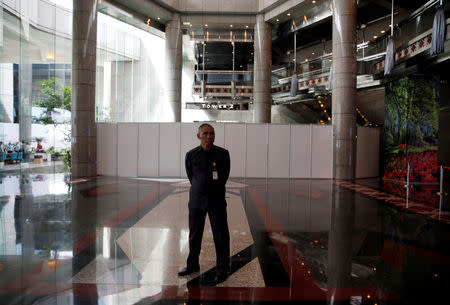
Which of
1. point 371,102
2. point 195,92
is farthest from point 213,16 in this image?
point 371,102

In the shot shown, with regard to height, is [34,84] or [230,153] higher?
[34,84]

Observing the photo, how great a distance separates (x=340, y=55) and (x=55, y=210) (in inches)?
507

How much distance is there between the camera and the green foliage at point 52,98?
18.0 meters

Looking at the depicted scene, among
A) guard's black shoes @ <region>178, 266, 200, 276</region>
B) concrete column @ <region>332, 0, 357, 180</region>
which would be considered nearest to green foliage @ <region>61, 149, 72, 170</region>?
concrete column @ <region>332, 0, 357, 180</region>

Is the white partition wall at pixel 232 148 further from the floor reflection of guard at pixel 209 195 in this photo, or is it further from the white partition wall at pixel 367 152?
the floor reflection of guard at pixel 209 195

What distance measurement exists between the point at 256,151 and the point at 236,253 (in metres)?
10.3

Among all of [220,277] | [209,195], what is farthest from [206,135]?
[220,277]

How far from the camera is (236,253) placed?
444cm

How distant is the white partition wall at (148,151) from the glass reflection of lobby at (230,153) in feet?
0.21

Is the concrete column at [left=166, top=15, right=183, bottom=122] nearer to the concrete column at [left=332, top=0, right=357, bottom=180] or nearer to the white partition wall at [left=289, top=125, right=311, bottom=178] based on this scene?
the white partition wall at [left=289, top=125, right=311, bottom=178]

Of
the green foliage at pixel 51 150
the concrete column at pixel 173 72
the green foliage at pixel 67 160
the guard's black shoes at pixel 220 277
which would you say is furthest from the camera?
the concrete column at pixel 173 72

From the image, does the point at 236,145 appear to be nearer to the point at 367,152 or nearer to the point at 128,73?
the point at 367,152

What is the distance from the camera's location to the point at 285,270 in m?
3.82

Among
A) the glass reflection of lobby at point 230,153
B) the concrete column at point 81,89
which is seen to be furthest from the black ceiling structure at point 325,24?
the concrete column at point 81,89
